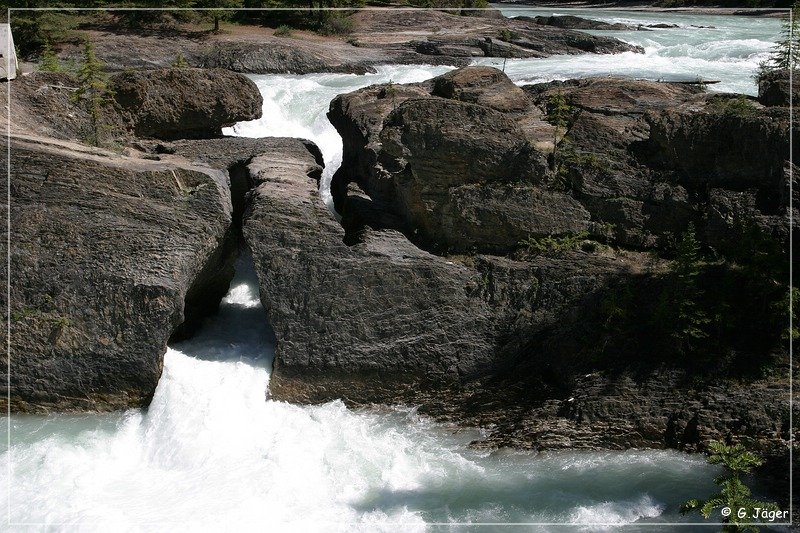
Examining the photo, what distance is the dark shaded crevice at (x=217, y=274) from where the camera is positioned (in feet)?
36.2

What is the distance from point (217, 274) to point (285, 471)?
136 inches

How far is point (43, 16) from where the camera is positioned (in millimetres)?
25547

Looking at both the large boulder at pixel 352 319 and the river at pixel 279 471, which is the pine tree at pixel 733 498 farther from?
the large boulder at pixel 352 319

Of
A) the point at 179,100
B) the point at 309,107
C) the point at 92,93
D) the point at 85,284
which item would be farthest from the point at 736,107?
the point at 309,107

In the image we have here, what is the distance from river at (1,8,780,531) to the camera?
27.9 ft

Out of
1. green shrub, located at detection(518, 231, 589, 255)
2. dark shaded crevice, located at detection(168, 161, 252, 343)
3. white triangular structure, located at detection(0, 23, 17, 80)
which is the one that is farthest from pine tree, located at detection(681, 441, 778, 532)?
white triangular structure, located at detection(0, 23, 17, 80)

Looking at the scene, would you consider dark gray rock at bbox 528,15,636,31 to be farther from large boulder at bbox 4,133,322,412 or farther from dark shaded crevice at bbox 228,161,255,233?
large boulder at bbox 4,133,322,412

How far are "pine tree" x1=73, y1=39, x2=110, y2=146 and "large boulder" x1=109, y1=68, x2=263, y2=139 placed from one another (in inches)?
8.0

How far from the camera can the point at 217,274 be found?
38.3 feet

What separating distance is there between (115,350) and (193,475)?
180cm

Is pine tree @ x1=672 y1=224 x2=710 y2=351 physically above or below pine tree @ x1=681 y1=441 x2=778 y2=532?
above

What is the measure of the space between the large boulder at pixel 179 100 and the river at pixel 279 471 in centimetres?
353

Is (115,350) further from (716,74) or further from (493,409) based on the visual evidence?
(716,74)

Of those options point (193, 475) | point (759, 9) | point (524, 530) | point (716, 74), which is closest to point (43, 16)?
point (716, 74)
